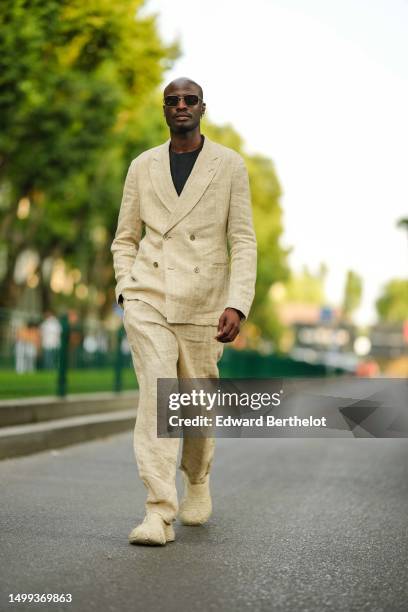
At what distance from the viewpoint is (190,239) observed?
18.4 feet

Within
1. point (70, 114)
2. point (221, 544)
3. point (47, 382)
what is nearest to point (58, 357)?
point (47, 382)

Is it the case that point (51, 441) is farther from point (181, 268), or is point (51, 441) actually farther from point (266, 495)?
point (181, 268)

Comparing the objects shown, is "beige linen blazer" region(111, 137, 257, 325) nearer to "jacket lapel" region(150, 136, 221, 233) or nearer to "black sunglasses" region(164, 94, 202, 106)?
"jacket lapel" region(150, 136, 221, 233)

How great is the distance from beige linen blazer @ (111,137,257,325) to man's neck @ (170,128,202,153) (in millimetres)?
44

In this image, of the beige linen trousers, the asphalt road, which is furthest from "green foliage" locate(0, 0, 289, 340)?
the beige linen trousers

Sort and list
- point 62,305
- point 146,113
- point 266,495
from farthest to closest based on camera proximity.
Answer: point 62,305
point 146,113
point 266,495

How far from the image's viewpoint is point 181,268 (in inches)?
218

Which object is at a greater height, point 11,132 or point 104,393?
point 11,132

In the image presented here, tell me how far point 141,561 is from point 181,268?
4.45 ft

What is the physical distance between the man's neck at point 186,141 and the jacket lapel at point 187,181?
5 centimetres

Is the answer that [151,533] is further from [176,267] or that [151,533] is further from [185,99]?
[185,99]

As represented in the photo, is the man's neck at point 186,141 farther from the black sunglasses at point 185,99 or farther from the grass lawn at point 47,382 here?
the grass lawn at point 47,382

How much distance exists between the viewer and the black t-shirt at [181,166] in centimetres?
570

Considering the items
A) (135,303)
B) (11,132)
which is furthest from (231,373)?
(135,303)
